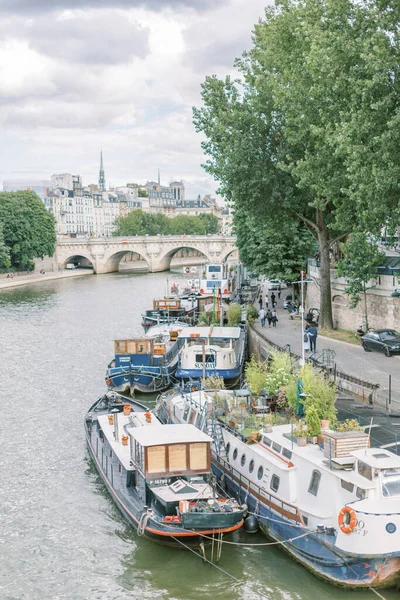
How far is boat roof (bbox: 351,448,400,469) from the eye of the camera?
52.5ft

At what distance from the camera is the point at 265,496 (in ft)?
62.8

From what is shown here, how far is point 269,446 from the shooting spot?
1973cm

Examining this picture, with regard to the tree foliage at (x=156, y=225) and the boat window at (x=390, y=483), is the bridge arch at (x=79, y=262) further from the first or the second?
the boat window at (x=390, y=483)

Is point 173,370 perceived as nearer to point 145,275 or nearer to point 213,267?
point 213,267

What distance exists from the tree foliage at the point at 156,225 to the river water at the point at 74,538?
Answer: 11598cm

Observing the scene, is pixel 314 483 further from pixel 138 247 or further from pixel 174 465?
pixel 138 247

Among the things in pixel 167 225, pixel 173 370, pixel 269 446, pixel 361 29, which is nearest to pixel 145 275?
pixel 167 225

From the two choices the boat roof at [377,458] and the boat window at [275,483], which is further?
the boat window at [275,483]

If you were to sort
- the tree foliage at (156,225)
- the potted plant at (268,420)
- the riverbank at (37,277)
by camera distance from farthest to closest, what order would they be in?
1. the tree foliage at (156,225)
2. the riverbank at (37,277)
3. the potted plant at (268,420)

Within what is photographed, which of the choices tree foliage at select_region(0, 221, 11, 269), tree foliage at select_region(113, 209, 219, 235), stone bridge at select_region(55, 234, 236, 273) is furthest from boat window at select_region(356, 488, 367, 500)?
tree foliage at select_region(113, 209, 219, 235)

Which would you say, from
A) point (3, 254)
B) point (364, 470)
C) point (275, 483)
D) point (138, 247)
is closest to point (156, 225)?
point (138, 247)

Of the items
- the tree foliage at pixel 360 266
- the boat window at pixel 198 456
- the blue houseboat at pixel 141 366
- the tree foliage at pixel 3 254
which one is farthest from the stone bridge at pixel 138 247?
the boat window at pixel 198 456

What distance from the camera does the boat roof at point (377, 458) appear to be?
16009 millimetres

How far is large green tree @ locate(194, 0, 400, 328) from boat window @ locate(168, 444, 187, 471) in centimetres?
1235
